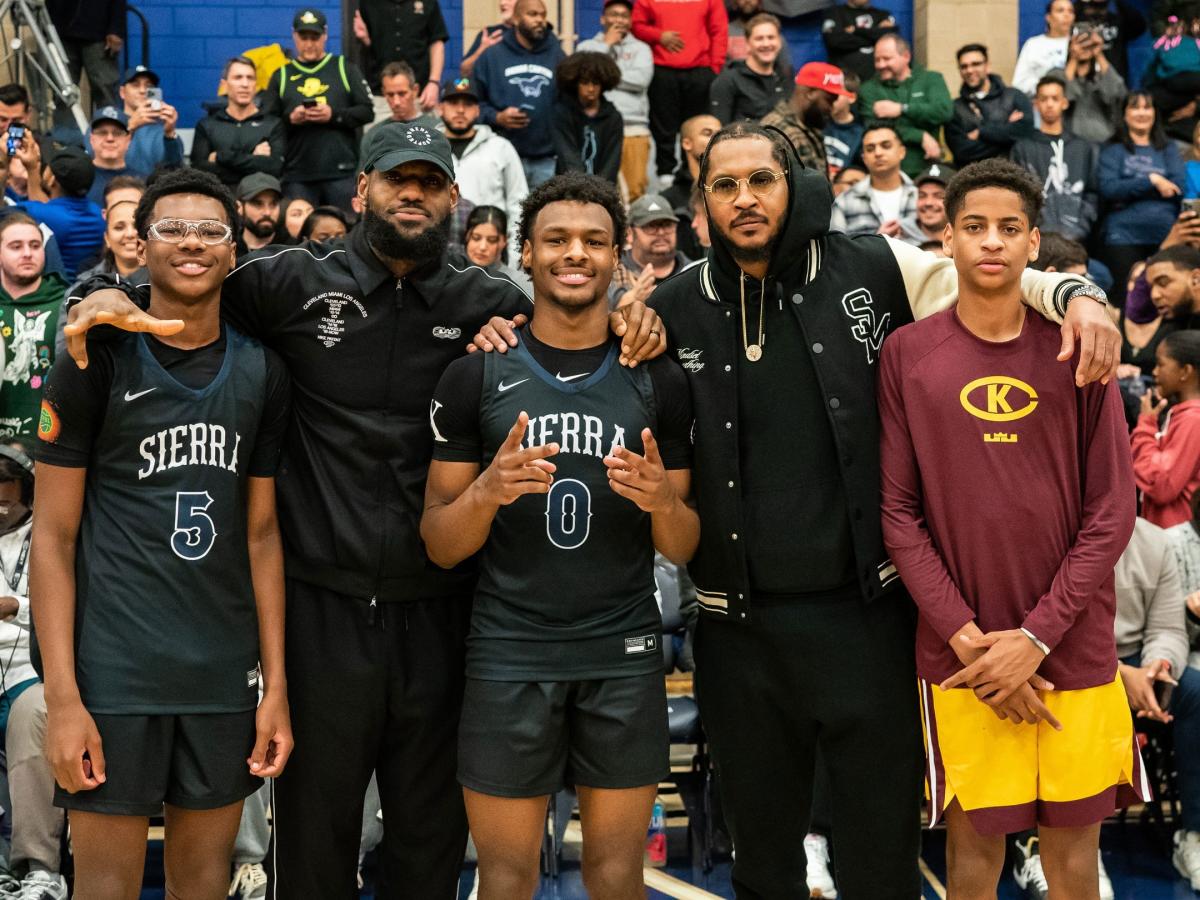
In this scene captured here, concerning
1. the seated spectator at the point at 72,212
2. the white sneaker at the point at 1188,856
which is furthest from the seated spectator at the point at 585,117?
the white sneaker at the point at 1188,856

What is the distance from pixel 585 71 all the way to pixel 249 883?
6.54 metres

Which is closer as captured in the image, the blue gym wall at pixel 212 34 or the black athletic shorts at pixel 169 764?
the black athletic shorts at pixel 169 764

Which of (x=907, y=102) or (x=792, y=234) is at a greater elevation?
(x=907, y=102)

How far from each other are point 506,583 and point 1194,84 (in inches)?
427

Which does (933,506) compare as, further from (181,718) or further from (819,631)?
(181,718)

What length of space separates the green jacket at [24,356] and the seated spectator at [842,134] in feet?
18.9

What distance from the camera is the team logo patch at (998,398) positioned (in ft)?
12.4

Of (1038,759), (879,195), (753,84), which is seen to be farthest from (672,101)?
(1038,759)

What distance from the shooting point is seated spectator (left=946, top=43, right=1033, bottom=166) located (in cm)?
1150

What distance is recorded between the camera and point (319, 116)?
34.3ft

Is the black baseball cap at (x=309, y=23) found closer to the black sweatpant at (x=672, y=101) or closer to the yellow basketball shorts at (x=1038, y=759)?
the black sweatpant at (x=672, y=101)

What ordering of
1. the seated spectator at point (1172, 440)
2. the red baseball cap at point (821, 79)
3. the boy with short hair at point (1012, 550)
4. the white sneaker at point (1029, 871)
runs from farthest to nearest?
1. the red baseball cap at point (821, 79)
2. the seated spectator at point (1172, 440)
3. the white sneaker at point (1029, 871)
4. the boy with short hair at point (1012, 550)

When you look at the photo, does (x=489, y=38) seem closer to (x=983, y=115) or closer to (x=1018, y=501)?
(x=983, y=115)

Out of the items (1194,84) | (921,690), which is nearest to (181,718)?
(921,690)
